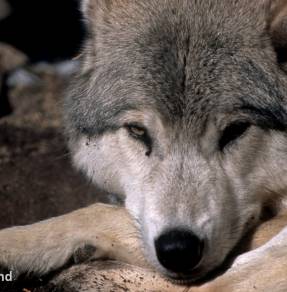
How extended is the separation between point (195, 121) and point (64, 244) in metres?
1.01

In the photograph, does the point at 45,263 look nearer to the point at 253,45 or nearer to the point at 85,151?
the point at 85,151

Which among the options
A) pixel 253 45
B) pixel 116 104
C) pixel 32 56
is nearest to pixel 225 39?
pixel 253 45

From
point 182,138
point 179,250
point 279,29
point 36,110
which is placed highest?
point 279,29

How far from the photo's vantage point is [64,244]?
417 cm

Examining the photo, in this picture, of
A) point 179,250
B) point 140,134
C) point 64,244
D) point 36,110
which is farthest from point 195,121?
point 36,110

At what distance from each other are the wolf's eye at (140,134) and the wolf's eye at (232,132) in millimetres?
376

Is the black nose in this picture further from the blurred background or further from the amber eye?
the blurred background

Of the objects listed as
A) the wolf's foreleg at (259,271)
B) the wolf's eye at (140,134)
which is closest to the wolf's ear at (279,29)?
the wolf's eye at (140,134)

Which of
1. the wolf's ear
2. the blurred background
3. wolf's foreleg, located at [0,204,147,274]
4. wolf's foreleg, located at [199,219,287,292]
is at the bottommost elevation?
the blurred background

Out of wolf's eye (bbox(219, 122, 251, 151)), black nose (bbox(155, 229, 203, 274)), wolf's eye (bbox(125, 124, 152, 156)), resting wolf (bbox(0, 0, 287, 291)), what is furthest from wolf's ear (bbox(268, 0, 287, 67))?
black nose (bbox(155, 229, 203, 274))

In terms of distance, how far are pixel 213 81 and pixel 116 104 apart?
0.56m

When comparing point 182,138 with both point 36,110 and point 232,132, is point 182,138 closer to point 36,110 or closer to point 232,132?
point 232,132

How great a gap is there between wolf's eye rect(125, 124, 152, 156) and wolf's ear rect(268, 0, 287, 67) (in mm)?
819

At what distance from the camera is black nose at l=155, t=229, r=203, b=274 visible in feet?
11.4
